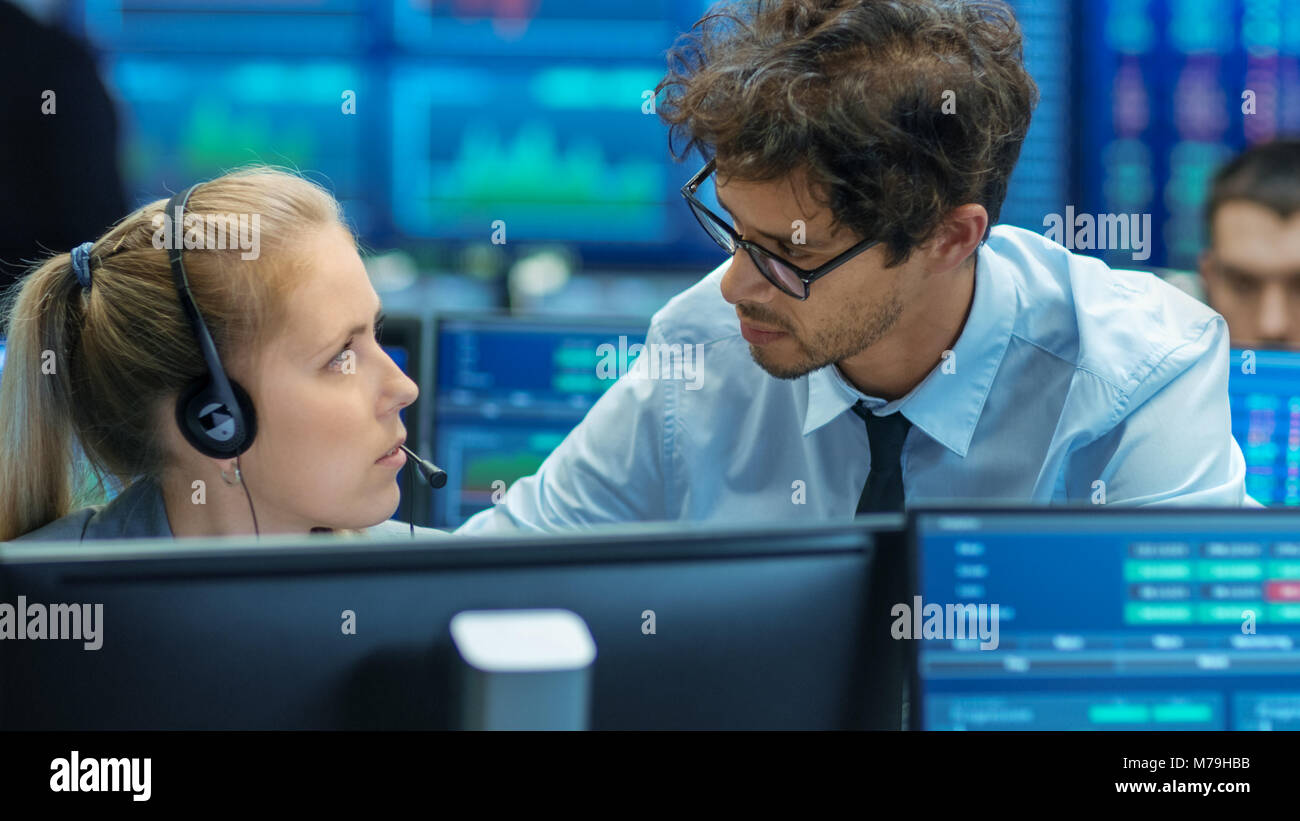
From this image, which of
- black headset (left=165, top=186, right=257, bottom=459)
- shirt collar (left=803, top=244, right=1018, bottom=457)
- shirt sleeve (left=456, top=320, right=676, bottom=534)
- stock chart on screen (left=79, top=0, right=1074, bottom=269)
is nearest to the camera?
black headset (left=165, top=186, right=257, bottom=459)

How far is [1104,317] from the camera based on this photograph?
4.72 ft

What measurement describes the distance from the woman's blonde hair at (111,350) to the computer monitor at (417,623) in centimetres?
53

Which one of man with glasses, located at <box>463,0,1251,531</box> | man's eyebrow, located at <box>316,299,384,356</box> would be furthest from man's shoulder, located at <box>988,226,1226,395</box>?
man's eyebrow, located at <box>316,299,384,356</box>

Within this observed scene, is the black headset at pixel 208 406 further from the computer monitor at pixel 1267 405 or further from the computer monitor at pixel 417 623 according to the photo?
the computer monitor at pixel 1267 405

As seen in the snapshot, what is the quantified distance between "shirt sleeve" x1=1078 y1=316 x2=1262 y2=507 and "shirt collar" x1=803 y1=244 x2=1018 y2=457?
0.14 m


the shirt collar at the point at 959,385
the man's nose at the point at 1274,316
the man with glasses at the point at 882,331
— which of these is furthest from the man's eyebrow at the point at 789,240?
the man's nose at the point at 1274,316

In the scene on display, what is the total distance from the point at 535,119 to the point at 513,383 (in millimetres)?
1621

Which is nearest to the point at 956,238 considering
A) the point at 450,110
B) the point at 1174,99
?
the point at 1174,99

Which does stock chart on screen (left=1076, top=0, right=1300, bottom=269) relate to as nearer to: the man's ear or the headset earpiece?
the man's ear

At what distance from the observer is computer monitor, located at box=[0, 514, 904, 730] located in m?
0.71

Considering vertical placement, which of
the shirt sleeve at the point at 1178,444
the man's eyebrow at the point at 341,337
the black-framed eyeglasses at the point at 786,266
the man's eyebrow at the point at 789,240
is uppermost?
the man's eyebrow at the point at 789,240

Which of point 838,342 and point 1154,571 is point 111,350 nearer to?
point 838,342

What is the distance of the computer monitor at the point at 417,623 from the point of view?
2.32ft
